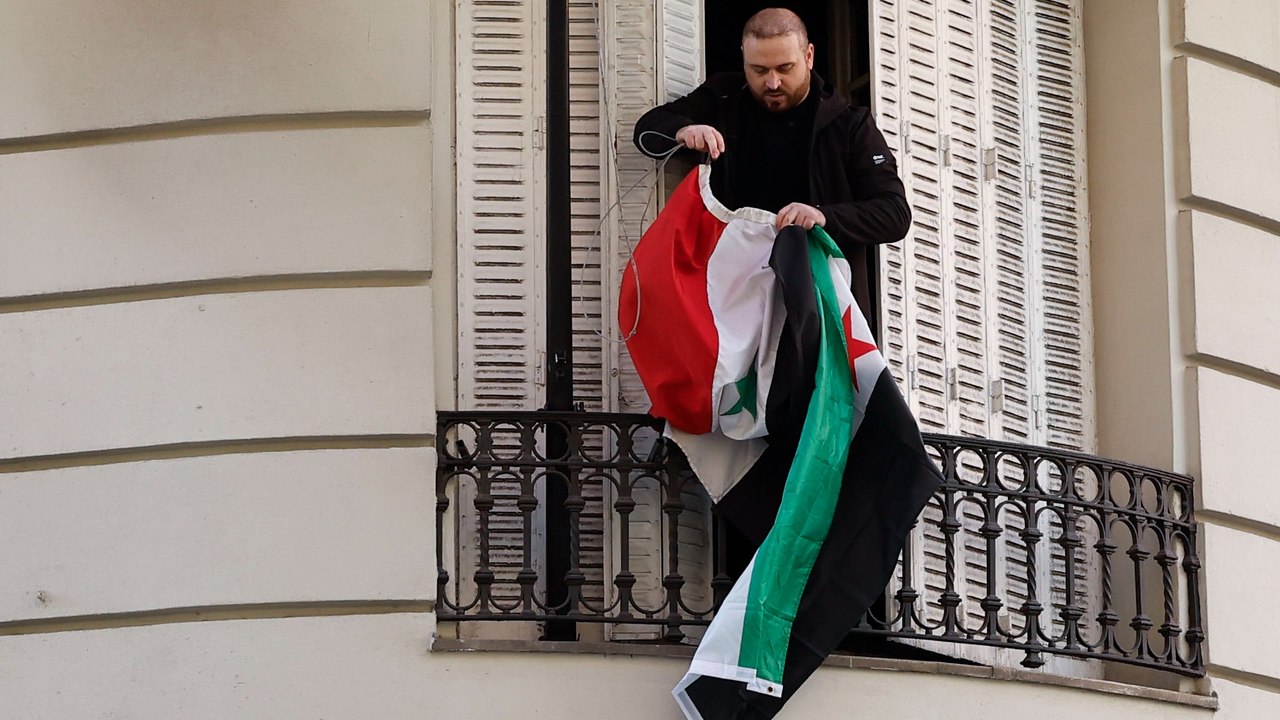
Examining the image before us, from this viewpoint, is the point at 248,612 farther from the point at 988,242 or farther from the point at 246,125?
the point at 988,242

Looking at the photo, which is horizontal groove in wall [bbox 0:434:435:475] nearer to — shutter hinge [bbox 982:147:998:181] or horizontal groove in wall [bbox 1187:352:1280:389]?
shutter hinge [bbox 982:147:998:181]

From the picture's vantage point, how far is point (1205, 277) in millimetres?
10289

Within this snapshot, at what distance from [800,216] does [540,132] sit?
1163 millimetres

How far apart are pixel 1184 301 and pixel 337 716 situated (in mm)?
3560

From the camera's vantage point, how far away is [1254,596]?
10.0 metres

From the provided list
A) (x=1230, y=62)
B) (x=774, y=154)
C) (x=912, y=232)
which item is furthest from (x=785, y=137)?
(x=1230, y=62)

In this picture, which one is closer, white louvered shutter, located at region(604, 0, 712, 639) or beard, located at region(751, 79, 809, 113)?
Result: white louvered shutter, located at region(604, 0, 712, 639)

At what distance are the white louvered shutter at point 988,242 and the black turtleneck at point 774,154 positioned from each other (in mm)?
474

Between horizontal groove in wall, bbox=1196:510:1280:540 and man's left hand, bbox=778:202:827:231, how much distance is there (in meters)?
1.89

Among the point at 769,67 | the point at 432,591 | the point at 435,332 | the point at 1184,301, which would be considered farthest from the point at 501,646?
the point at 1184,301

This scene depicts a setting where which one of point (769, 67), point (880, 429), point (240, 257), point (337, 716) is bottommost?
point (337, 716)

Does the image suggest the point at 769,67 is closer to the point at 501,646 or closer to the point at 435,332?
the point at 435,332

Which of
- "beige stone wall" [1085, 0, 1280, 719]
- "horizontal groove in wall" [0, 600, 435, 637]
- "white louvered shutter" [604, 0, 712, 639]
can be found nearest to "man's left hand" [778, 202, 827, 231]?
"white louvered shutter" [604, 0, 712, 639]

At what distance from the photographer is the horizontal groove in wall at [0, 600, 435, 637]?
30.0ft
